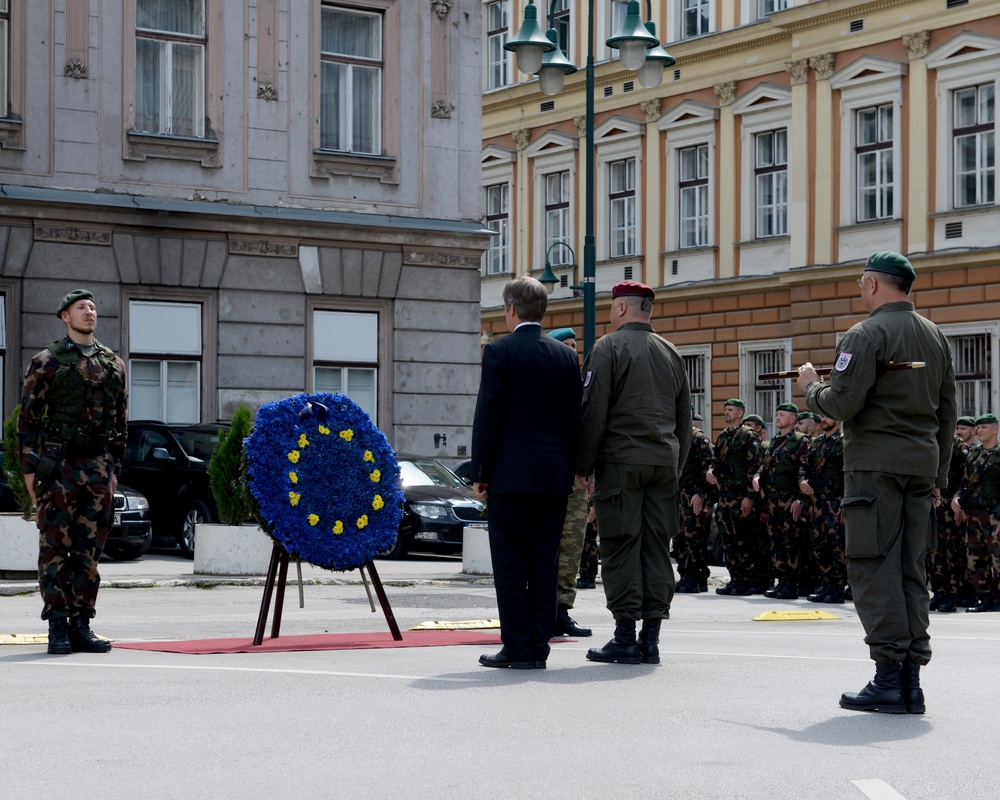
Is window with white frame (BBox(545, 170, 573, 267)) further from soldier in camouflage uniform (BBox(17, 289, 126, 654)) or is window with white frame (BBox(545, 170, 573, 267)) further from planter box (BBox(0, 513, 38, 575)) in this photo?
soldier in camouflage uniform (BBox(17, 289, 126, 654))

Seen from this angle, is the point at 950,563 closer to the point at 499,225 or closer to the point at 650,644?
the point at 650,644

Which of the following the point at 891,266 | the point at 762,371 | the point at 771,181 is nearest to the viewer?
the point at 891,266

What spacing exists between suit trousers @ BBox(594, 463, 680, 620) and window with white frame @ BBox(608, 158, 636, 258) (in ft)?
97.4

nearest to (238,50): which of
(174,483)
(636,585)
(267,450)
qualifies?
(174,483)

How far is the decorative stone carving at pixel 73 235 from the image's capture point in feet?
75.4

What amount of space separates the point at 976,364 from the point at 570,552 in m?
21.6

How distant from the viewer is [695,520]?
1747cm

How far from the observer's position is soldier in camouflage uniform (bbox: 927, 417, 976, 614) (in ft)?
52.6

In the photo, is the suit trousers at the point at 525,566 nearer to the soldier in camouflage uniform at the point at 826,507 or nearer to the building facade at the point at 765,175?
the soldier in camouflage uniform at the point at 826,507

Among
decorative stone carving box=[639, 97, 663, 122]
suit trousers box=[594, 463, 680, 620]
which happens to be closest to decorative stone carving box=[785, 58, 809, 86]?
decorative stone carving box=[639, 97, 663, 122]

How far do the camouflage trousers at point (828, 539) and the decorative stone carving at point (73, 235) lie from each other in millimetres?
10900

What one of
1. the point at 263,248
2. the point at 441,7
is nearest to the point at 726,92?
the point at 441,7

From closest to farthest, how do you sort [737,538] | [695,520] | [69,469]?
[69,469] < [737,538] < [695,520]

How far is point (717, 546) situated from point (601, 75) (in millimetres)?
21649
